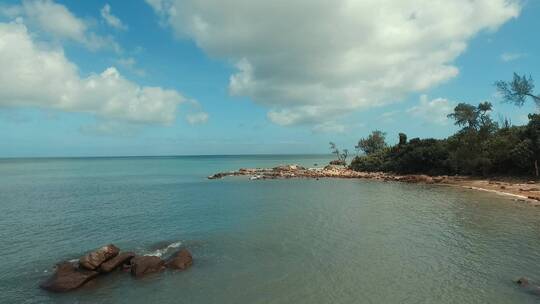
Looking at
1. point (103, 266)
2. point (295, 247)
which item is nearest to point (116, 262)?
point (103, 266)

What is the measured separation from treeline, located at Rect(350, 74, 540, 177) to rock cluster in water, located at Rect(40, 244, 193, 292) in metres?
57.3

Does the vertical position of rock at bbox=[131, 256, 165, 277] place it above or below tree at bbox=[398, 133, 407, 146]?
below

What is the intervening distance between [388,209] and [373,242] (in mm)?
14726

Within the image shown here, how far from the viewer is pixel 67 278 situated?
1981 centimetres

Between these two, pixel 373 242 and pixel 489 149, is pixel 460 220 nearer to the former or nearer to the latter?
pixel 373 242

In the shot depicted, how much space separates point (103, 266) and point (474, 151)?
2552 inches

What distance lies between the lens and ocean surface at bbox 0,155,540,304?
18484mm

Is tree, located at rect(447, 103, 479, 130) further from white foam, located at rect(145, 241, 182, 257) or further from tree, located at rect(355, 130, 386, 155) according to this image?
white foam, located at rect(145, 241, 182, 257)

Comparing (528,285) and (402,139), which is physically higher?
(402,139)

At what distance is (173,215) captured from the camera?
40.2 m

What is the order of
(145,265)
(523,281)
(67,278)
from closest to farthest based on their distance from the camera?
(523,281) < (67,278) < (145,265)

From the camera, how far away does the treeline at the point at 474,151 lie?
195 feet

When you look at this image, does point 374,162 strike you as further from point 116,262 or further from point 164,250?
point 116,262

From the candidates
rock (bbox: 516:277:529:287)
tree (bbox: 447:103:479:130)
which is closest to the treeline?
tree (bbox: 447:103:479:130)
